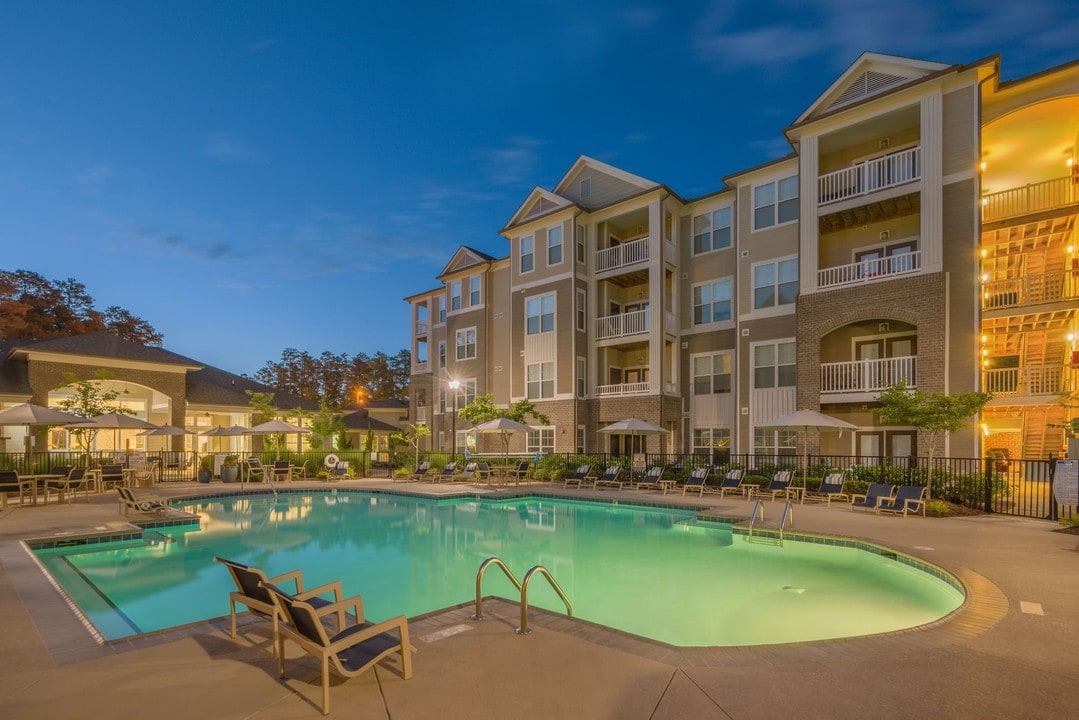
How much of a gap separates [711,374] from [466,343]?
13.5 metres

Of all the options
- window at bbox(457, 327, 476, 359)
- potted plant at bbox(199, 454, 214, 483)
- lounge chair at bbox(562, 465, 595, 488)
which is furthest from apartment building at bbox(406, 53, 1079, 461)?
potted plant at bbox(199, 454, 214, 483)

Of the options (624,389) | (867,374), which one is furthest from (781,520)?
(624,389)

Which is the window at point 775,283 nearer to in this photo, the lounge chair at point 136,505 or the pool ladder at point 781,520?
the pool ladder at point 781,520

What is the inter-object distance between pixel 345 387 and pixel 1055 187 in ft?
183

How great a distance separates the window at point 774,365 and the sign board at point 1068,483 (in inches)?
397

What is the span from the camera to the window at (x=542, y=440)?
2477 centimetres

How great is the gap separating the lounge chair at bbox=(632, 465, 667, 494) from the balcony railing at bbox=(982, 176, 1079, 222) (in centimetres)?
1315

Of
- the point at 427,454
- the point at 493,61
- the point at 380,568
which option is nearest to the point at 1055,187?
the point at 380,568

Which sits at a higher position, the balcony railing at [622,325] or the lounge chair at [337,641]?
the balcony railing at [622,325]

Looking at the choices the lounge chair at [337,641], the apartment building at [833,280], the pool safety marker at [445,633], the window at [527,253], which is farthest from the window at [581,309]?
the lounge chair at [337,641]

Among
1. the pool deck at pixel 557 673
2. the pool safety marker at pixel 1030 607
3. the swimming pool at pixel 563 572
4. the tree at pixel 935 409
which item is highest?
the tree at pixel 935 409

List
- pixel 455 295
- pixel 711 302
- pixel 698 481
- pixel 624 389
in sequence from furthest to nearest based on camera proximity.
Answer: pixel 455 295 < pixel 624 389 < pixel 711 302 < pixel 698 481

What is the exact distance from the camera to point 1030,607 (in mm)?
5621

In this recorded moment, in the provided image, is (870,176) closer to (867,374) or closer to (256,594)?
(867,374)
